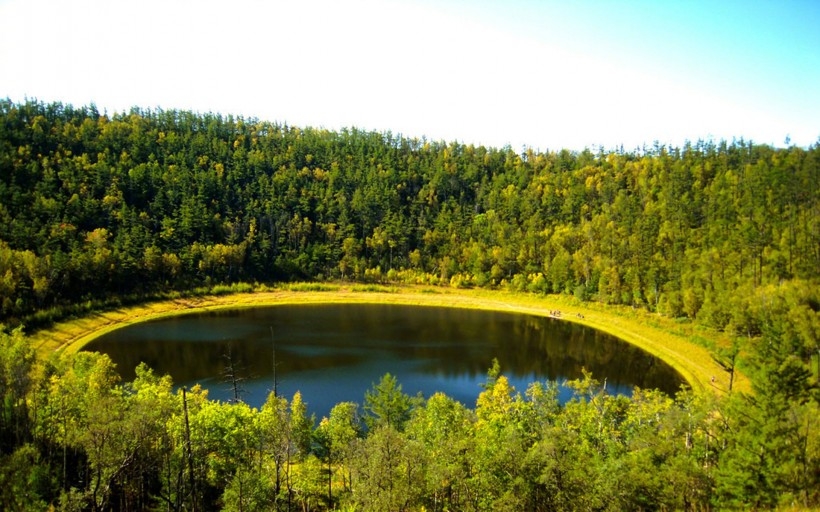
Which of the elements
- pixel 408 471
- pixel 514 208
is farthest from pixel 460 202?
pixel 408 471

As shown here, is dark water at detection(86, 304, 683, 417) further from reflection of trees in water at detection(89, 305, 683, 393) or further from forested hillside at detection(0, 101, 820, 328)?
forested hillside at detection(0, 101, 820, 328)

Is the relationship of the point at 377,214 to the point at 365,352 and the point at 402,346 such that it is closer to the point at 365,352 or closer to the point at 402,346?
the point at 402,346

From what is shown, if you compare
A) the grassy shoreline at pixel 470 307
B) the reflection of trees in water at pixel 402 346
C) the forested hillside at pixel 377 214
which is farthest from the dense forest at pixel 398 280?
the reflection of trees in water at pixel 402 346

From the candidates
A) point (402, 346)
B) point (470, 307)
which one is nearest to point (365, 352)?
point (402, 346)

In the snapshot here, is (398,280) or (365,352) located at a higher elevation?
(398,280)

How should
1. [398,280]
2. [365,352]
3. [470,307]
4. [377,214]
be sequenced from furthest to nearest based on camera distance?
[377,214]
[398,280]
[470,307]
[365,352]

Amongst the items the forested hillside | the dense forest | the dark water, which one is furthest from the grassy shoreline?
the forested hillside

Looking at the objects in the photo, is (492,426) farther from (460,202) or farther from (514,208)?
(460,202)
